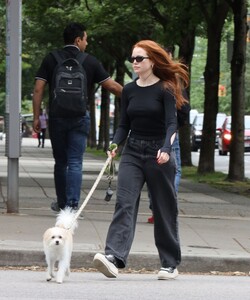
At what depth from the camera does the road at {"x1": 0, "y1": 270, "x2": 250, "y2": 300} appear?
782 cm

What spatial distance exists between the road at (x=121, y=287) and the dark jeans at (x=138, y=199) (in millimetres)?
254

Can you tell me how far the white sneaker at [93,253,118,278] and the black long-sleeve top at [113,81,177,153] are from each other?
0.95 m

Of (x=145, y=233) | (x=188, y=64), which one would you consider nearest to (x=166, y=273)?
(x=145, y=233)

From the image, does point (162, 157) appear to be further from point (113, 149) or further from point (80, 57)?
point (80, 57)

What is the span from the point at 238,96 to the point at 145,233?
11.1 meters

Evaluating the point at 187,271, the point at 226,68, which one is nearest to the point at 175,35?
the point at 187,271

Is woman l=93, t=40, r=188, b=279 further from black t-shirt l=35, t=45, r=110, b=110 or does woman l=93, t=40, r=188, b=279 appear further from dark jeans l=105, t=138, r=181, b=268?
black t-shirt l=35, t=45, r=110, b=110

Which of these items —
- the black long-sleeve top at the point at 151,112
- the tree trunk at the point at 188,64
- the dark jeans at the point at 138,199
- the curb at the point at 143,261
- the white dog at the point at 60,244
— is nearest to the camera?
the white dog at the point at 60,244

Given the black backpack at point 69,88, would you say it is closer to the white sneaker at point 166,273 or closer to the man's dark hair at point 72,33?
the man's dark hair at point 72,33

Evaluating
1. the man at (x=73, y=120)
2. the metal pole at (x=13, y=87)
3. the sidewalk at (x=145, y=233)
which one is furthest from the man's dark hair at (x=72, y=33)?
the sidewalk at (x=145, y=233)

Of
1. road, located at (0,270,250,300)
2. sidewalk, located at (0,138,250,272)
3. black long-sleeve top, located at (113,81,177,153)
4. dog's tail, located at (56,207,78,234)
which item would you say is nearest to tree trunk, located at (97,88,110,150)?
sidewalk, located at (0,138,250,272)

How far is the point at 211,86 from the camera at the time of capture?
983 inches

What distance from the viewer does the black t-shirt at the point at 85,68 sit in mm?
11227

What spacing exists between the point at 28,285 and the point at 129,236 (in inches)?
35.6
